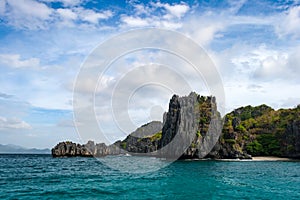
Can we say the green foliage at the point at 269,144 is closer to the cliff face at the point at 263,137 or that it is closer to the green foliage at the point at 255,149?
the cliff face at the point at 263,137

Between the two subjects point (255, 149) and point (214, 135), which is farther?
point (255, 149)

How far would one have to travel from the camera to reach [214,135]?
12800 centimetres

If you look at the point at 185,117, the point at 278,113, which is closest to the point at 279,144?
the point at 278,113

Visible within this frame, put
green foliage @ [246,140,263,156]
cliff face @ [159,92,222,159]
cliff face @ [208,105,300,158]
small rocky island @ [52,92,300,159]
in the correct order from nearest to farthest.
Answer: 1. cliff face @ [159,92,222,159]
2. small rocky island @ [52,92,300,159]
3. cliff face @ [208,105,300,158]
4. green foliage @ [246,140,263,156]

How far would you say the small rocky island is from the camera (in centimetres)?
11919

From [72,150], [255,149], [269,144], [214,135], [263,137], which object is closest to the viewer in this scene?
[214,135]

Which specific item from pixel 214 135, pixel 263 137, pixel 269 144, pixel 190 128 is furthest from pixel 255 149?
pixel 190 128

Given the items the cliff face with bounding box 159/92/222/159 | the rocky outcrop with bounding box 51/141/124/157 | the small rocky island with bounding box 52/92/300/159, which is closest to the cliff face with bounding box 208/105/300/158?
the small rocky island with bounding box 52/92/300/159

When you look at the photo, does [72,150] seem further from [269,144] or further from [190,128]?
[269,144]

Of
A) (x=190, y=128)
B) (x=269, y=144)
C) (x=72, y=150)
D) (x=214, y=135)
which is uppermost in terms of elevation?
(x=190, y=128)

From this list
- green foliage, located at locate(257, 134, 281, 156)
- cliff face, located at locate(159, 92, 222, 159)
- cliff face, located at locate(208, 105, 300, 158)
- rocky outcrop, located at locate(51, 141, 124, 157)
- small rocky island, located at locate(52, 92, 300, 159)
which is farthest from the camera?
rocky outcrop, located at locate(51, 141, 124, 157)

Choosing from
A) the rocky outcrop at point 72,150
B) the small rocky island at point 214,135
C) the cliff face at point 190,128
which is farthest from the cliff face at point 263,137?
the rocky outcrop at point 72,150

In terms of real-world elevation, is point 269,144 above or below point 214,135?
below

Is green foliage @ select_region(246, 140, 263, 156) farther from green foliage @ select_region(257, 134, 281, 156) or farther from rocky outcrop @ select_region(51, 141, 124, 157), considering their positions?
rocky outcrop @ select_region(51, 141, 124, 157)
